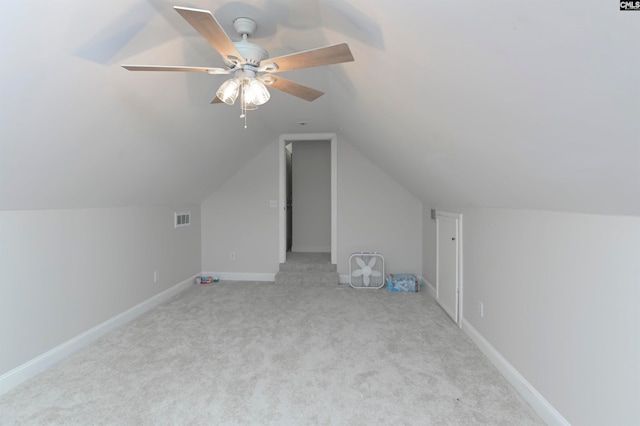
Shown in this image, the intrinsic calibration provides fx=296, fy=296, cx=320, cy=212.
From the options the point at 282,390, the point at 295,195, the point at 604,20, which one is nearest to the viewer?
the point at 604,20

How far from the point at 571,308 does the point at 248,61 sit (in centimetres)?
220

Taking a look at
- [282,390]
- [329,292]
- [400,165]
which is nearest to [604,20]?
[282,390]

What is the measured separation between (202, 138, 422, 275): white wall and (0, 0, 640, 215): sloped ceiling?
1837 mm

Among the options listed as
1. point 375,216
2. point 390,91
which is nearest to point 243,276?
point 375,216

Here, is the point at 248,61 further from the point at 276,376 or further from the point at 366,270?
the point at 366,270

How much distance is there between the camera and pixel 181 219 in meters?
4.43

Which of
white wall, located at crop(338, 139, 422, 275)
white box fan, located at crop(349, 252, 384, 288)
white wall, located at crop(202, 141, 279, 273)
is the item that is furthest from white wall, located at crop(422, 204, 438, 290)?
white wall, located at crop(202, 141, 279, 273)

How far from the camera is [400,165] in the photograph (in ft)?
11.6

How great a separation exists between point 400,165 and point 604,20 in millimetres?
2807

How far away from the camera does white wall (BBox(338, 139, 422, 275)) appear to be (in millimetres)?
4766

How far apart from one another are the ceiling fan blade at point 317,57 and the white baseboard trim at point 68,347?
272cm

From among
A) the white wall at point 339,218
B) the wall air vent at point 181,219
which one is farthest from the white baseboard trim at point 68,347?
the white wall at point 339,218

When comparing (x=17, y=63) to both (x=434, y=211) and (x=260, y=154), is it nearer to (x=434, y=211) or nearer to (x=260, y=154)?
(x=260, y=154)

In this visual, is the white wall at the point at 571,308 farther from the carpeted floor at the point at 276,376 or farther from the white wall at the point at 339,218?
the white wall at the point at 339,218
